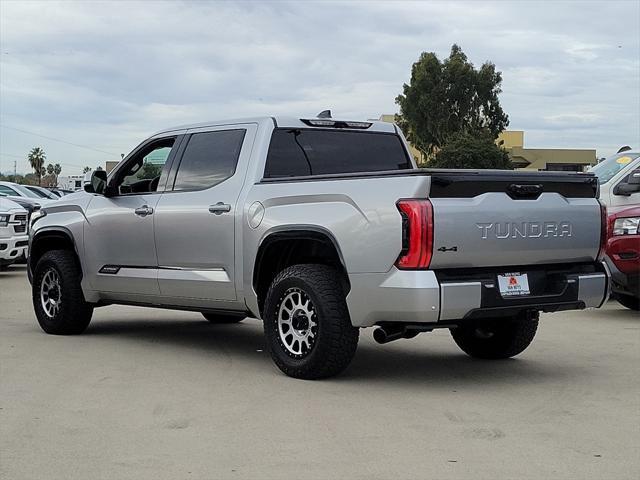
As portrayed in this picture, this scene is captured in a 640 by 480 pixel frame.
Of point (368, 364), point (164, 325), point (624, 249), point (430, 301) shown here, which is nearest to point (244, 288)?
point (368, 364)

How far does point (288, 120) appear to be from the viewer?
786 cm

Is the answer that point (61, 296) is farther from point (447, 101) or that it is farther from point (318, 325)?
point (447, 101)

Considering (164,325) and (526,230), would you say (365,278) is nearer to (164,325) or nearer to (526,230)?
(526,230)

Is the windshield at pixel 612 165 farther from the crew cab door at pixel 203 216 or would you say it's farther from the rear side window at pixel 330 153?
the crew cab door at pixel 203 216

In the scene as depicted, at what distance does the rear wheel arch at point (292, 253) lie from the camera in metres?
6.73

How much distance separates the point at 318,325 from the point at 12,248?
36.3ft

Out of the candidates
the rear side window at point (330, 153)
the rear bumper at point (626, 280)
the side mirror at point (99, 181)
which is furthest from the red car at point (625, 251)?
the side mirror at point (99, 181)

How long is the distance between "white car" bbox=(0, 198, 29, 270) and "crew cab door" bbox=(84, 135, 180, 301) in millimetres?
7834

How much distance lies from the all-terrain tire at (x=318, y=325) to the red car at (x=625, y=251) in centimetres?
506

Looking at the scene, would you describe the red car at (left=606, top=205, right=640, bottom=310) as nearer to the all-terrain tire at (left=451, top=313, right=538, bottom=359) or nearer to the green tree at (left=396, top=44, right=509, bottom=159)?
the all-terrain tire at (left=451, top=313, right=538, bottom=359)

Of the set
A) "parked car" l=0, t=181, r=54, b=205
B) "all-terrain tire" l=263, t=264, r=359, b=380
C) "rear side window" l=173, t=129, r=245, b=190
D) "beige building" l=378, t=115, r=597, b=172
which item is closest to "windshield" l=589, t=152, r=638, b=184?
"rear side window" l=173, t=129, r=245, b=190

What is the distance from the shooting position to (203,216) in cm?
770

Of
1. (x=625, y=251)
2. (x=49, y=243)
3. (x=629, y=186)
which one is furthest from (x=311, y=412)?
(x=629, y=186)

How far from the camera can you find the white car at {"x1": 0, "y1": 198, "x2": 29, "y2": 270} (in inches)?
639
